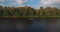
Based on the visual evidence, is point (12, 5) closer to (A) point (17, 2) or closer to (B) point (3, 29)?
(A) point (17, 2)

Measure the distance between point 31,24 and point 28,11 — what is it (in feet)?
0.63

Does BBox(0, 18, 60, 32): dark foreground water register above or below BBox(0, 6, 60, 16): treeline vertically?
below

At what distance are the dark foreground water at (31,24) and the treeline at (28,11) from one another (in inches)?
3.0

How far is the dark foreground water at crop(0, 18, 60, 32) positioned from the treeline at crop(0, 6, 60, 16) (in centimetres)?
8

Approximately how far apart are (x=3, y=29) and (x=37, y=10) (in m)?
0.56

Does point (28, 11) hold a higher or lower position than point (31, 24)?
higher

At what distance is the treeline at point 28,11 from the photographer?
4316 mm

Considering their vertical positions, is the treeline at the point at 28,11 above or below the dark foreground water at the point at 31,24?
above

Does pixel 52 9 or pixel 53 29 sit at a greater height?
pixel 52 9

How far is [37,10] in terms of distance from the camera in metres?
4.34

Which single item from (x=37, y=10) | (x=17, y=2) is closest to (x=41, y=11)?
(x=37, y=10)

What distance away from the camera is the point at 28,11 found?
4328 mm

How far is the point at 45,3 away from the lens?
4.33 metres

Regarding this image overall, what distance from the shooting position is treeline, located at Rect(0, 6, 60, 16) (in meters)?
4.32
